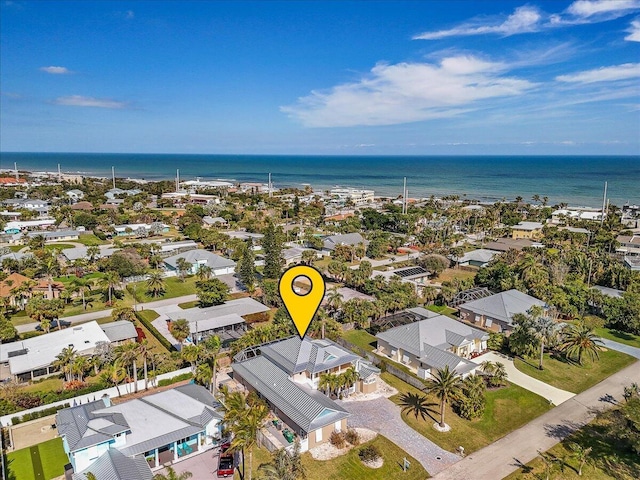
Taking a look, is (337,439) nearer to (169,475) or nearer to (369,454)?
(369,454)

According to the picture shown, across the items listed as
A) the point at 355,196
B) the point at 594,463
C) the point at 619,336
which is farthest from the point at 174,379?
the point at 355,196

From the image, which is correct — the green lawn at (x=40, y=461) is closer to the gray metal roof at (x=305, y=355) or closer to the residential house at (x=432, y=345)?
the gray metal roof at (x=305, y=355)

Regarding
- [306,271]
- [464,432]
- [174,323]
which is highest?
[306,271]

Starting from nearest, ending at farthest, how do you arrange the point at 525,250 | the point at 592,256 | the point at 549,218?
the point at 592,256, the point at 525,250, the point at 549,218

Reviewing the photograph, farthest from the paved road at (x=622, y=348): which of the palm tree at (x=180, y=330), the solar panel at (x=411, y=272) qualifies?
the palm tree at (x=180, y=330)

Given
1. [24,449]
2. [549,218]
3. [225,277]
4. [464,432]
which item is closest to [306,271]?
[464,432]

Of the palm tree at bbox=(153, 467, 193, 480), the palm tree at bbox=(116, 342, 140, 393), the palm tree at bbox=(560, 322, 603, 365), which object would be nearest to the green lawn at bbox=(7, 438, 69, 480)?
the palm tree at bbox=(153, 467, 193, 480)

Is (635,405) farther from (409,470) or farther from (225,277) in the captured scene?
(225,277)

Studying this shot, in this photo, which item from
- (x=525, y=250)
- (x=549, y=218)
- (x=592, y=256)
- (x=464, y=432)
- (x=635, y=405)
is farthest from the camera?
(x=549, y=218)
